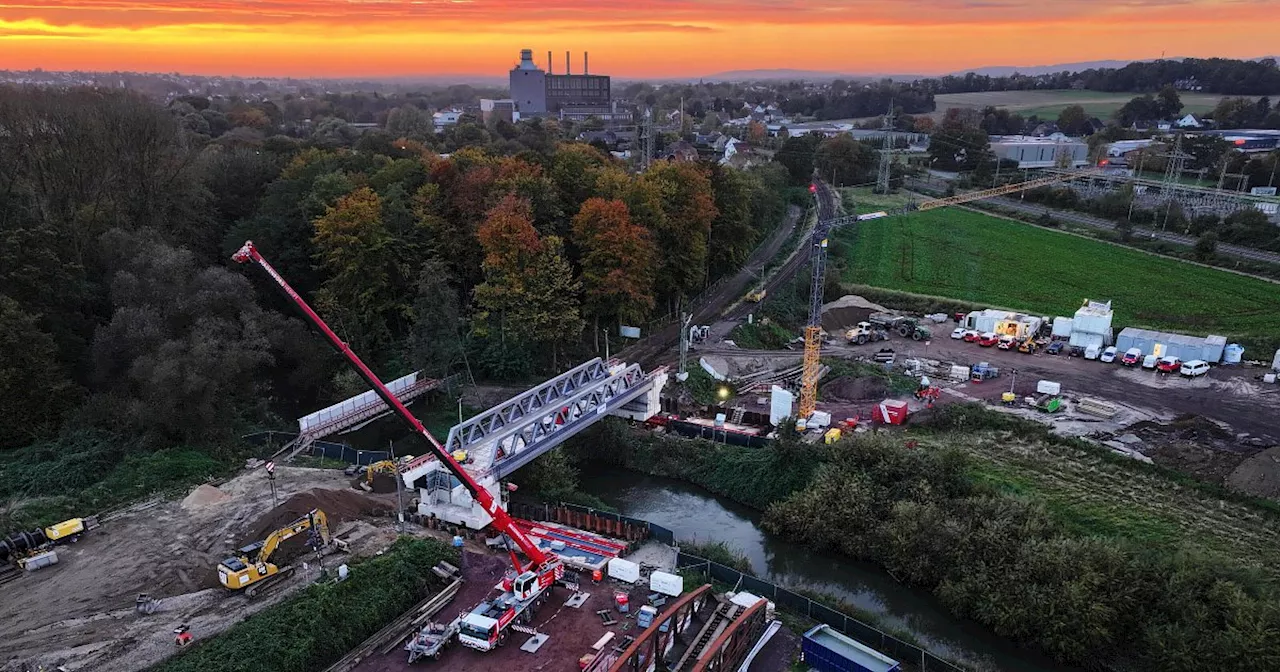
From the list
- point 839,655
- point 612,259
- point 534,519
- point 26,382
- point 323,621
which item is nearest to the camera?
point 839,655

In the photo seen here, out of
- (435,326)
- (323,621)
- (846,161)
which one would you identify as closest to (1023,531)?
(323,621)

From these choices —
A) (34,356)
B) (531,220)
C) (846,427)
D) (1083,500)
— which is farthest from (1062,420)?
(34,356)

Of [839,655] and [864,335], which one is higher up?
[864,335]

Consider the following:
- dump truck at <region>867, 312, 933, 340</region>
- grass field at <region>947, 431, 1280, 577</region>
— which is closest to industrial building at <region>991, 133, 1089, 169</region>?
dump truck at <region>867, 312, 933, 340</region>

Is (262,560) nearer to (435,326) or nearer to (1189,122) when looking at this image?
(435,326)

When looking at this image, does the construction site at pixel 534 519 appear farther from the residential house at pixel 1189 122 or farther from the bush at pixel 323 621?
the residential house at pixel 1189 122

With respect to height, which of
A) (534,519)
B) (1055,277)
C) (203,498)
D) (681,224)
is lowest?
(534,519)
